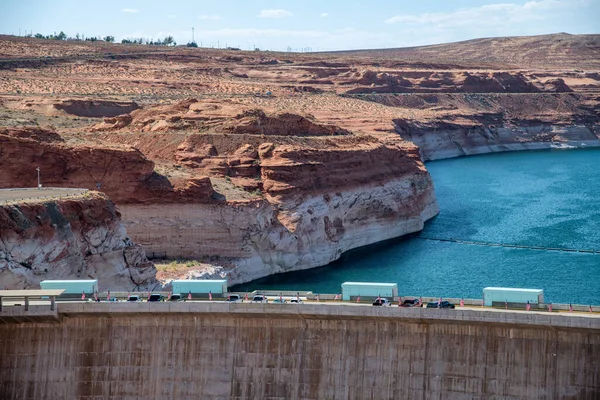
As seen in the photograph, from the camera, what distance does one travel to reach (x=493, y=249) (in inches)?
3499

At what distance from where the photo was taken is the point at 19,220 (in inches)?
2328

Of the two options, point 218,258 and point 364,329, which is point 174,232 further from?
point 364,329

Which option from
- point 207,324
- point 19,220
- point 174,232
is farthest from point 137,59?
point 207,324

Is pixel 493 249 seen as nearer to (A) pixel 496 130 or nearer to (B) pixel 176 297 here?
(B) pixel 176 297

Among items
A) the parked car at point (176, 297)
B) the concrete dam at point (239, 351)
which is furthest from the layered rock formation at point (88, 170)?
the concrete dam at point (239, 351)

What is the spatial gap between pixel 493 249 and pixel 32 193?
124 feet

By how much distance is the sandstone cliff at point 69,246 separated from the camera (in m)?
58.4

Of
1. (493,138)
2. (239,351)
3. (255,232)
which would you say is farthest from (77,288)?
(493,138)

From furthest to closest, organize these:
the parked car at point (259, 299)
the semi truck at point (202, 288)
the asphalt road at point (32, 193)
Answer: the asphalt road at point (32, 193)
the semi truck at point (202, 288)
the parked car at point (259, 299)

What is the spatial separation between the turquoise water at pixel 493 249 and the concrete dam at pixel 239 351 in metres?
22.3

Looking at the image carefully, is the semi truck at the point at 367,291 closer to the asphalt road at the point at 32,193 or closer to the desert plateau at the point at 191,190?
the desert plateau at the point at 191,190

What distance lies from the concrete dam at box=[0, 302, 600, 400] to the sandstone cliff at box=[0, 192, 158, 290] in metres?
9.14

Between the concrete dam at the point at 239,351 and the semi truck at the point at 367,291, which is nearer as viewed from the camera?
the concrete dam at the point at 239,351

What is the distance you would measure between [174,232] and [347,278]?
11.9m
